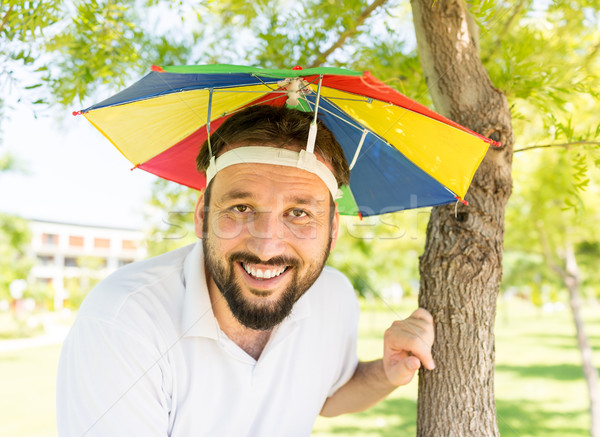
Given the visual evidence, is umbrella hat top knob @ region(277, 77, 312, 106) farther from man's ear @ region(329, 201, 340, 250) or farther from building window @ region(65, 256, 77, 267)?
building window @ region(65, 256, 77, 267)

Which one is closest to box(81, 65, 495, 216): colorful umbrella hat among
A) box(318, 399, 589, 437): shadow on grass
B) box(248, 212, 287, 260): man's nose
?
box(248, 212, 287, 260): man's nose

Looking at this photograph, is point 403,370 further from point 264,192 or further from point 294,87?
point 294,87

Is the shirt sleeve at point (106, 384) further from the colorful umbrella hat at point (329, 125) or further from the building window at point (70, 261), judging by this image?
the building window at point (70, 261)

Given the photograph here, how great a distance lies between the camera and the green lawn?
898cm

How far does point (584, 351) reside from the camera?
7.45 meters

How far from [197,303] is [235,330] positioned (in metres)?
0.27

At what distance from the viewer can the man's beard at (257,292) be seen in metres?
2.31

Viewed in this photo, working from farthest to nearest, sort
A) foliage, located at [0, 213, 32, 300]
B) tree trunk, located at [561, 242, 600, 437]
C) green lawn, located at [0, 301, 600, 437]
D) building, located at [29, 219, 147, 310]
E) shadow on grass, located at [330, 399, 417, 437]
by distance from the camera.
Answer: building, located at [29, 219, 147, 310], foliage, located at [0, 213, 32, 300], green lawn, located at [0, 301, 600, 437], shadow on grass, located at [330, 399, 417, 437], tree trunk, located at [561, 242, 600, 437]

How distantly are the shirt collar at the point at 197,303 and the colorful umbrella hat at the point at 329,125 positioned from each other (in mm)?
591

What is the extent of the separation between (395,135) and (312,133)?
362 millimetres

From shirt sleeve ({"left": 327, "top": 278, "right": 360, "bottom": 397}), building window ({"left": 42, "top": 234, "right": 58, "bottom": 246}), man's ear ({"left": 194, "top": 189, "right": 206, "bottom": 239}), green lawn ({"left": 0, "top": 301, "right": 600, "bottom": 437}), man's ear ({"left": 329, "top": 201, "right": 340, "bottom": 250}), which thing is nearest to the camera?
man's ear ({"left": 194, "top": 189, "right": 206, "bottom": 239})

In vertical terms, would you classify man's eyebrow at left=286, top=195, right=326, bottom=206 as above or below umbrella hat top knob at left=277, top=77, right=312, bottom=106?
below

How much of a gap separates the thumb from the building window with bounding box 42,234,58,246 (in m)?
68.2

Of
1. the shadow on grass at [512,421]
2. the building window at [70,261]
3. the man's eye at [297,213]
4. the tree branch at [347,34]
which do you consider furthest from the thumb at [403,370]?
the building window at [70,261]
